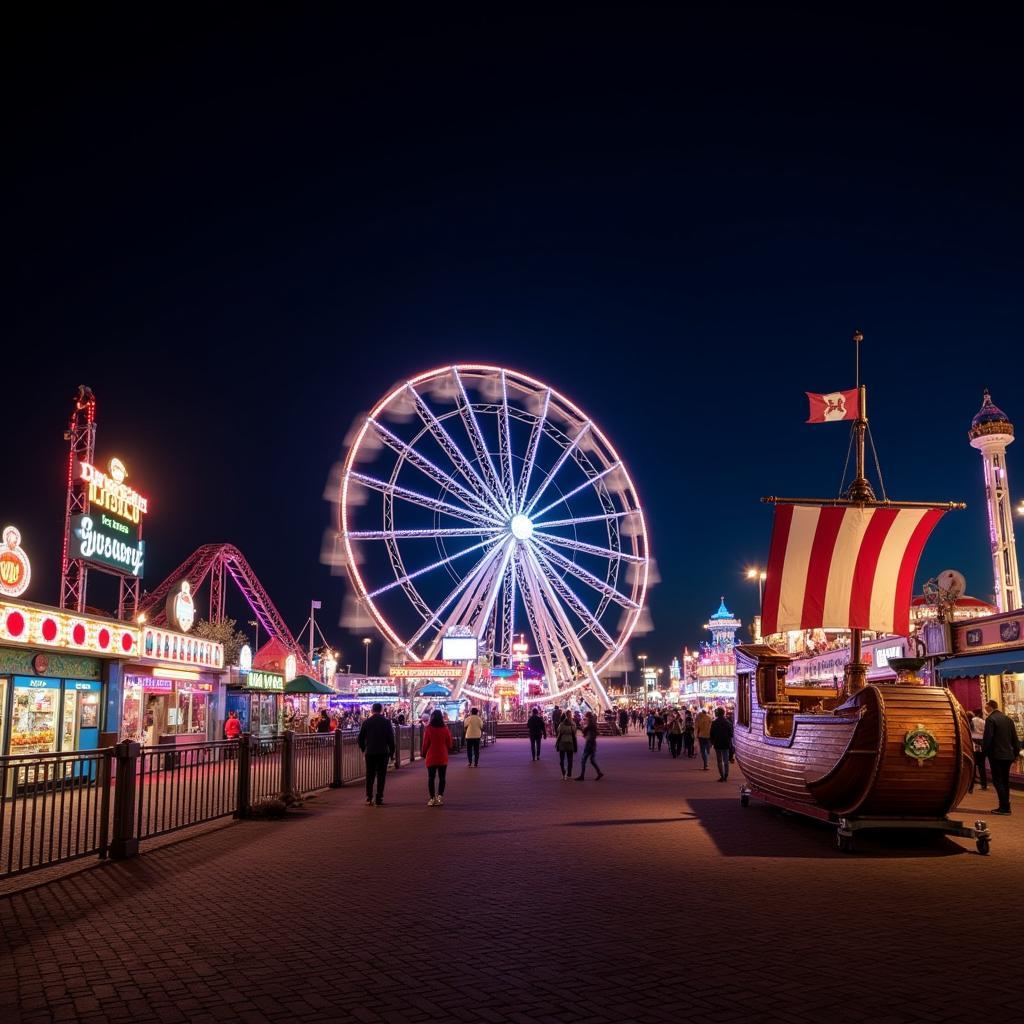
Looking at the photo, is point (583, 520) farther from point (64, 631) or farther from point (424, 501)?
point (64, 631)

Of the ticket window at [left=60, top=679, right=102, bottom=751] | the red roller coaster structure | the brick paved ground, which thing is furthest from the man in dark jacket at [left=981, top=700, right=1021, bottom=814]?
the red roller coaster structure

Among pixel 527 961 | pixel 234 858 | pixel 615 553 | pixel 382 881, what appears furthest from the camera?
pixel 615 553

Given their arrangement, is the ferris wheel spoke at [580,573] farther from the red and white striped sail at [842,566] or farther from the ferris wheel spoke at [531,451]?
the red and white striped sail at [842,566]

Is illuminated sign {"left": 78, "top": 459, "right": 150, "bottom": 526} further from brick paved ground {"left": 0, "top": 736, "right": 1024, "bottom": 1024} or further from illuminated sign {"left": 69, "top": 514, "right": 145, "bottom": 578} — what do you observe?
brick paved ground {"left": 0, "top": 736, "right": 1024, "bottom": 1024}

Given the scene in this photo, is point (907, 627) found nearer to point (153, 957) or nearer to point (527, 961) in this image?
point (527, 961)

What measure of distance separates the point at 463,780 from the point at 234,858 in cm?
1044

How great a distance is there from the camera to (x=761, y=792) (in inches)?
559

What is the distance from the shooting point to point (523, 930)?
6695mm

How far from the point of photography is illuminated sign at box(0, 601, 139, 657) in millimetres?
16484

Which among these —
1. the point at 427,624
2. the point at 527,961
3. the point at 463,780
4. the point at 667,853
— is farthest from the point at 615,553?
the point at 527,961

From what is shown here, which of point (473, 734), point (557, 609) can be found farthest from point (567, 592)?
point (473, 734)

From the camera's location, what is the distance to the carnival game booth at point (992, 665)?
1873 centimetres

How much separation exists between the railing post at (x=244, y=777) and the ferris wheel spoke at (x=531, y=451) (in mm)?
24567

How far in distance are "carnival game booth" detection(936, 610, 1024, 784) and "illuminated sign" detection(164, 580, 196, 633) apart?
62.1 ft
